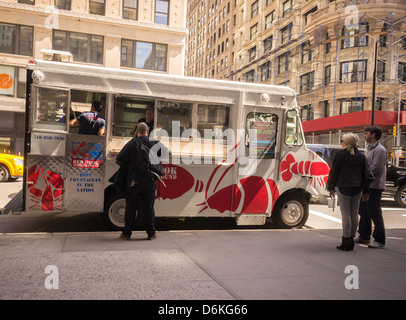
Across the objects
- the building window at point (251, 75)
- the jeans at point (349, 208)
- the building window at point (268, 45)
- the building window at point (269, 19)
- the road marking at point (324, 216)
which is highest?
the building window at point (269, 19)

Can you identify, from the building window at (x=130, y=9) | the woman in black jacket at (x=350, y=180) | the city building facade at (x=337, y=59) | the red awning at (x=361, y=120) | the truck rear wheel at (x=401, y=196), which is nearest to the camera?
the woman in black jacket at (x=350, y=180)

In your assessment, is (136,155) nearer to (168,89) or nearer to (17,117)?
(168,89)

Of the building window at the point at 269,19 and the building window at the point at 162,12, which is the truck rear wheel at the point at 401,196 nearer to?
the building window at the point at 162,12

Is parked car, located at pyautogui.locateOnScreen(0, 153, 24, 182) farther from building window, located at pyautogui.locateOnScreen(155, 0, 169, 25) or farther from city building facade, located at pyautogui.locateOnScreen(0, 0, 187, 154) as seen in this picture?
building window, located at pyautogui.locateOnScreen(155, 0, 169, 25)

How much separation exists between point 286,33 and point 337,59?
396 inches

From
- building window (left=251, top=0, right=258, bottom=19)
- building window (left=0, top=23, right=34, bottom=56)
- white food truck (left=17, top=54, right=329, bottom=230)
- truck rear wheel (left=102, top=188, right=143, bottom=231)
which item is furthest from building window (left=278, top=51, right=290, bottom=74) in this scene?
truck rear wheel (left=102, top=188, right=143, bottom=231)

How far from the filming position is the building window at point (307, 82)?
3747 centimetres

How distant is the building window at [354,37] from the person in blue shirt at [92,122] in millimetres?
30402

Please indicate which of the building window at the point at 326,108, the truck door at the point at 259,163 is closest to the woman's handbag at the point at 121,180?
the truck door at the point at 259,163

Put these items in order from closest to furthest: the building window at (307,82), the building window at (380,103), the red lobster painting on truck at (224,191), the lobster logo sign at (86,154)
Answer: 1. the lobster logo sign at (86,154)
2. the red lobster painting on truck at (224,191)
3. the building window at (380,103)
4. the building window at (307,82)

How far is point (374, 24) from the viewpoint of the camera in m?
32.0

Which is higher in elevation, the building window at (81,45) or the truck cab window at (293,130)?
the building window at (81,45)

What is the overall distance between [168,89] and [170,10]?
74.8 feet

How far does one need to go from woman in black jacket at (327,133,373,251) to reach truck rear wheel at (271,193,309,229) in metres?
1.96
